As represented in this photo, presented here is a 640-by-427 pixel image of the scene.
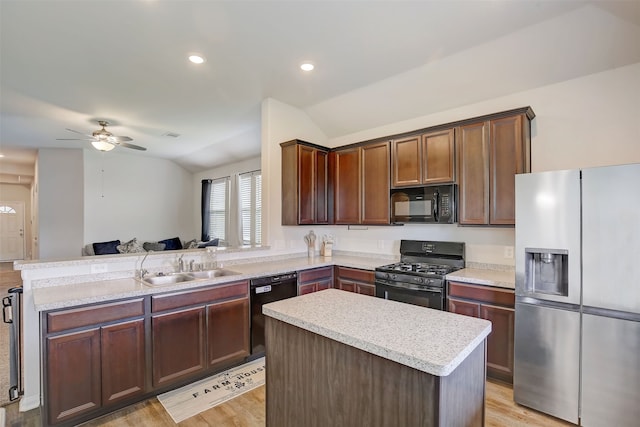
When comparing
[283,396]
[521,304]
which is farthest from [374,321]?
[521,304]

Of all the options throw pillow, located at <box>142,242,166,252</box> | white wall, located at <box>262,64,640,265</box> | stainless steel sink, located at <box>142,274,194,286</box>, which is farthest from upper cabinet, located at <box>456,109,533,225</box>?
throw pillow, located at <box>142,242,166,252</box>

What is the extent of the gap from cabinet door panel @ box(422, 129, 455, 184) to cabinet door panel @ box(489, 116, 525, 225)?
39 centimetres

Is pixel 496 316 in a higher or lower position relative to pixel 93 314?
lower

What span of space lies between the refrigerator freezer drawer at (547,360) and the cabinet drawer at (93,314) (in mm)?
2920

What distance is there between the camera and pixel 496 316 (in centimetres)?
263

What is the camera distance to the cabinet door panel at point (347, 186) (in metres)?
3.99

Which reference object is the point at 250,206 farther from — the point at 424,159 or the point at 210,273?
the point at 424,159

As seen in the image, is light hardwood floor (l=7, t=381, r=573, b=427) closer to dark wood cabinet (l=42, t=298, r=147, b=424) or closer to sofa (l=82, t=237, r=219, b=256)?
dark wood cabinet (l=42, t=298, r=147, b=424)

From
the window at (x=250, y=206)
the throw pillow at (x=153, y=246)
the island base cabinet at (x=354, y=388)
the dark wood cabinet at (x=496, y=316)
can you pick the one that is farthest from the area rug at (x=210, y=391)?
the throw pillow at (x=153, y=246)

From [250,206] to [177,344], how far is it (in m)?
4.25

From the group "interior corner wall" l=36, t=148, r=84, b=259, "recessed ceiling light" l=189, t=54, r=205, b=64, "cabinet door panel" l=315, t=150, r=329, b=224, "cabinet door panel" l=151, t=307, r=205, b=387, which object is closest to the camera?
"cabinet door panel" l=151, t=307, r=205, b=387

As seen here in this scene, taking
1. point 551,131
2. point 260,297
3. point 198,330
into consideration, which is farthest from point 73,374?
point 551,131

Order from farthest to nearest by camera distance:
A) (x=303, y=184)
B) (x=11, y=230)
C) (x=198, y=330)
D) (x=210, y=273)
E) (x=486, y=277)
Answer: (x=11, y=230) < (x=303, y=184) < (x=210, y=273) < (x=486, y=277) < (x=198, y=330)

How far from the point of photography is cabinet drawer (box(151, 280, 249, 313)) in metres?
2.45
